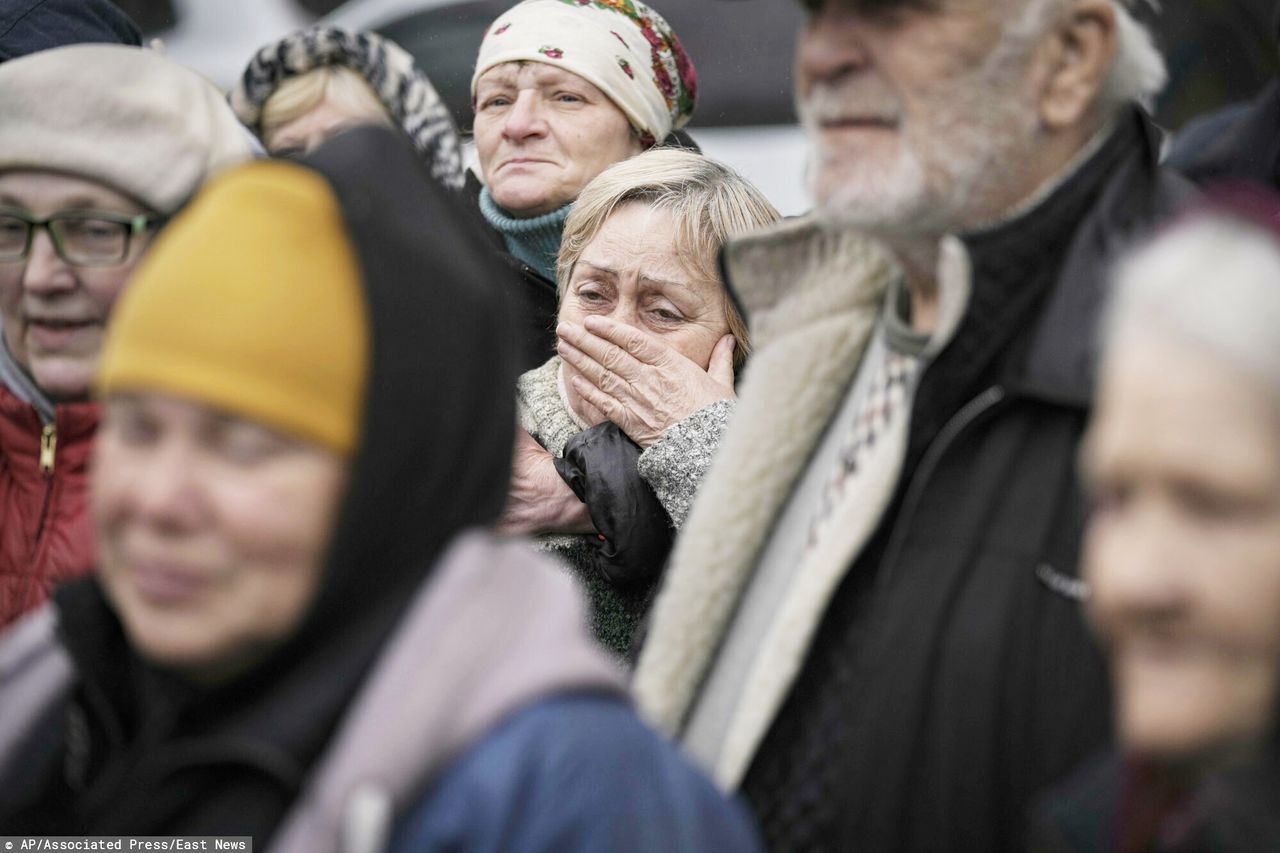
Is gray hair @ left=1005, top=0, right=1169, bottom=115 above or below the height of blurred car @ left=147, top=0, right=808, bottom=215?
above

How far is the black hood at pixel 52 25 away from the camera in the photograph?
3287mm

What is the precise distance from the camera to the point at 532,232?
3695 mm

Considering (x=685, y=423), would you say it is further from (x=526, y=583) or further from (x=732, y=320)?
(x=526, y=583)

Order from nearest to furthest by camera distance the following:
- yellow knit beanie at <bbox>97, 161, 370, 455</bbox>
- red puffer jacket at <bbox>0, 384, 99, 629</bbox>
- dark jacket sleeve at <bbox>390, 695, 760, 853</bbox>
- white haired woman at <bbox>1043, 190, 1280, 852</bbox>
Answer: white haired woman at <bbox>1043, 190, 1280, 852</bbox>
dark jacket sleeve at <bbox>390, 695, 760, 853</bbox>
yellow knit beanie at <bbox>97, 161, 370, 455</bbox>
red puffer jacket at <bbox>0, 384, 99, 629</bbox>

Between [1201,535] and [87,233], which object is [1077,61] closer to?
[1201,535]

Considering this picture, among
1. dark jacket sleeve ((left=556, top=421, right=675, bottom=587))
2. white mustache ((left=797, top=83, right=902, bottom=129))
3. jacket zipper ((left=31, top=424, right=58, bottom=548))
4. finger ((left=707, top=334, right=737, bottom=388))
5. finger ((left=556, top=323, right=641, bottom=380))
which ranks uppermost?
white mustache ((left=797, top=83, right=902, bottom=129))

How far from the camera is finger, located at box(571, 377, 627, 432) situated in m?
3.09

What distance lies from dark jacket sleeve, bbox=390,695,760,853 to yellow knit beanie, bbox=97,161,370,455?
0.35 metres

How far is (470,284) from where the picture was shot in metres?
1.67

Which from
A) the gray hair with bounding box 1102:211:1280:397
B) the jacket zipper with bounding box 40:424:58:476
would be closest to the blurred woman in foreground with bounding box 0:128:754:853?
the gray hair with bounding box 1102:211:1280:397

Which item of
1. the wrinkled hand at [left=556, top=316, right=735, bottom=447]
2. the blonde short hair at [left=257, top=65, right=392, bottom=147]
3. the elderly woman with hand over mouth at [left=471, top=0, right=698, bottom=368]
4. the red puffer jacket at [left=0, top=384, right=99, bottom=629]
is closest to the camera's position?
the red puffer jacket at [left=0, top=384, right=99, bottom=629]

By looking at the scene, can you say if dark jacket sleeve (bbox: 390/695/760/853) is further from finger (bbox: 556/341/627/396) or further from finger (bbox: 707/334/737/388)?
finger (bbox: 707/334/737/388)

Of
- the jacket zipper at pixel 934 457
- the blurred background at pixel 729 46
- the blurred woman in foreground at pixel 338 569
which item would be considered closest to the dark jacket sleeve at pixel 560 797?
the blurred woman in foreground at pixel 338 569

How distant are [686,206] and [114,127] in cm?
133
